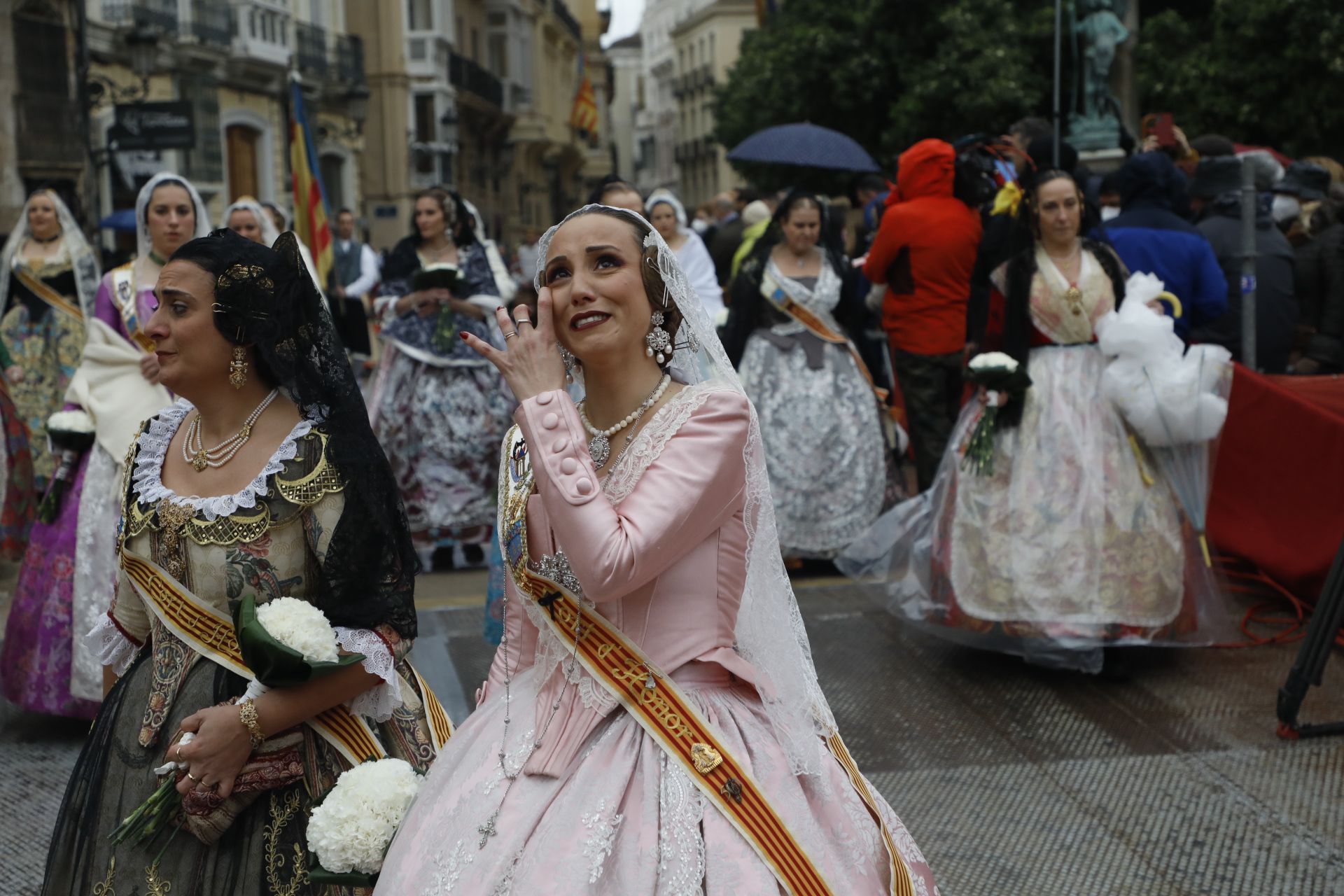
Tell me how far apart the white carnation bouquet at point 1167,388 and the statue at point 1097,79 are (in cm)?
765

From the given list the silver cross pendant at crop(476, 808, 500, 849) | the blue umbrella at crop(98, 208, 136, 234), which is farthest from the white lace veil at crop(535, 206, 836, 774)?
the blue umbrella at crop(98, 208, 136, 234)

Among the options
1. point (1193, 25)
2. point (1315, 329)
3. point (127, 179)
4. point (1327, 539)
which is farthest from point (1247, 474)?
point (1193, 25)

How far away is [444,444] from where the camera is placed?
8172 mm

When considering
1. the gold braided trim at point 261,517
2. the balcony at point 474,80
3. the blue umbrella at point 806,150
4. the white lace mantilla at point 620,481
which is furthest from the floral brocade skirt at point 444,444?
the balcony at point 474,80

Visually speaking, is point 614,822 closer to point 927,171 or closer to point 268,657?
point 268,657

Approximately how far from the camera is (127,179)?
17.5 m

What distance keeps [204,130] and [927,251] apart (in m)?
20.0

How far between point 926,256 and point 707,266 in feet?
4.66

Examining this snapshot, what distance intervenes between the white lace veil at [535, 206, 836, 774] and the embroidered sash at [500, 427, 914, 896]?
0.53 feet

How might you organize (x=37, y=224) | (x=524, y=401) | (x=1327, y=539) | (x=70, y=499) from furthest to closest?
A: (x=37, y=224) < (x=1327, y=539) < (x=70, y=499) < (x=524, y=401)

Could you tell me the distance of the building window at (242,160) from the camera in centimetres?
2677

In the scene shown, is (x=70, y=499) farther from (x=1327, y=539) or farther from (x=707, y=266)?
(x=1327, y=539)

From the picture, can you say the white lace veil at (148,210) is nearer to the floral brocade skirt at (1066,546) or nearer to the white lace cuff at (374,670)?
the white lace cuff at (374,670)

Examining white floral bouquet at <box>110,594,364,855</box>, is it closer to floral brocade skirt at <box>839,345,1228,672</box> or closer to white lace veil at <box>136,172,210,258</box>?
white lace veil at <box>136,172,210,258</box>
